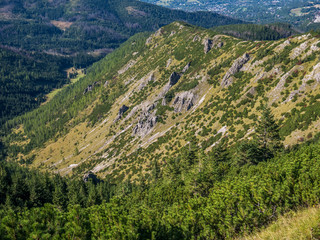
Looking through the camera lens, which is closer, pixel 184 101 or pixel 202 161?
pixel 202 161

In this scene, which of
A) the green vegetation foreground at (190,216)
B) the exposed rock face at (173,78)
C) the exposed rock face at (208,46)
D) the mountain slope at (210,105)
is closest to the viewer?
the green vegetation foreground at (190,216)

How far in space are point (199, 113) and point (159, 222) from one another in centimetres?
9792

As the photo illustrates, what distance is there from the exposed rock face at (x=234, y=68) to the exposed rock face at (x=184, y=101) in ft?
72.3

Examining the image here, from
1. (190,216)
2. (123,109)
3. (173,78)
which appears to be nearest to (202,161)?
(190,216)

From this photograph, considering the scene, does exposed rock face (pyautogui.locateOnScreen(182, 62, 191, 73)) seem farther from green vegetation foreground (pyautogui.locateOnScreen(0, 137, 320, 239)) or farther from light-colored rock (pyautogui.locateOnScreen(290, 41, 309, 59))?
green vegetation foreground (pyautogui.locateOnScreen(0, 137, 320, 239))

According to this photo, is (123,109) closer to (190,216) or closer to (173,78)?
(173,78)

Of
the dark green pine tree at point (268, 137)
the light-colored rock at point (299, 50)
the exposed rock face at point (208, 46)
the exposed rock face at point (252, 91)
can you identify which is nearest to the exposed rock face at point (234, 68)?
the exposed rock face at point (252, 91)

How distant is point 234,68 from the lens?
118 m

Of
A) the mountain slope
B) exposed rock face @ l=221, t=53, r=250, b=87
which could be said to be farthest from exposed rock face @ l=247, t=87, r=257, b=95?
exposed rock face @ l=221, t=53, r=250, b=87

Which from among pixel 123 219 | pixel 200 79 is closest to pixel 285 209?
pixel 123 219

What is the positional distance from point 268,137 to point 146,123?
95875 millimetres

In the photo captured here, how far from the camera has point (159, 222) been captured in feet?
76.9

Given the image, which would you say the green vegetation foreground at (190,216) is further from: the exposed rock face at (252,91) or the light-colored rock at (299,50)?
the light-colored rock at (299,50)

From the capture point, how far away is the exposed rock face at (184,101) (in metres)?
133
